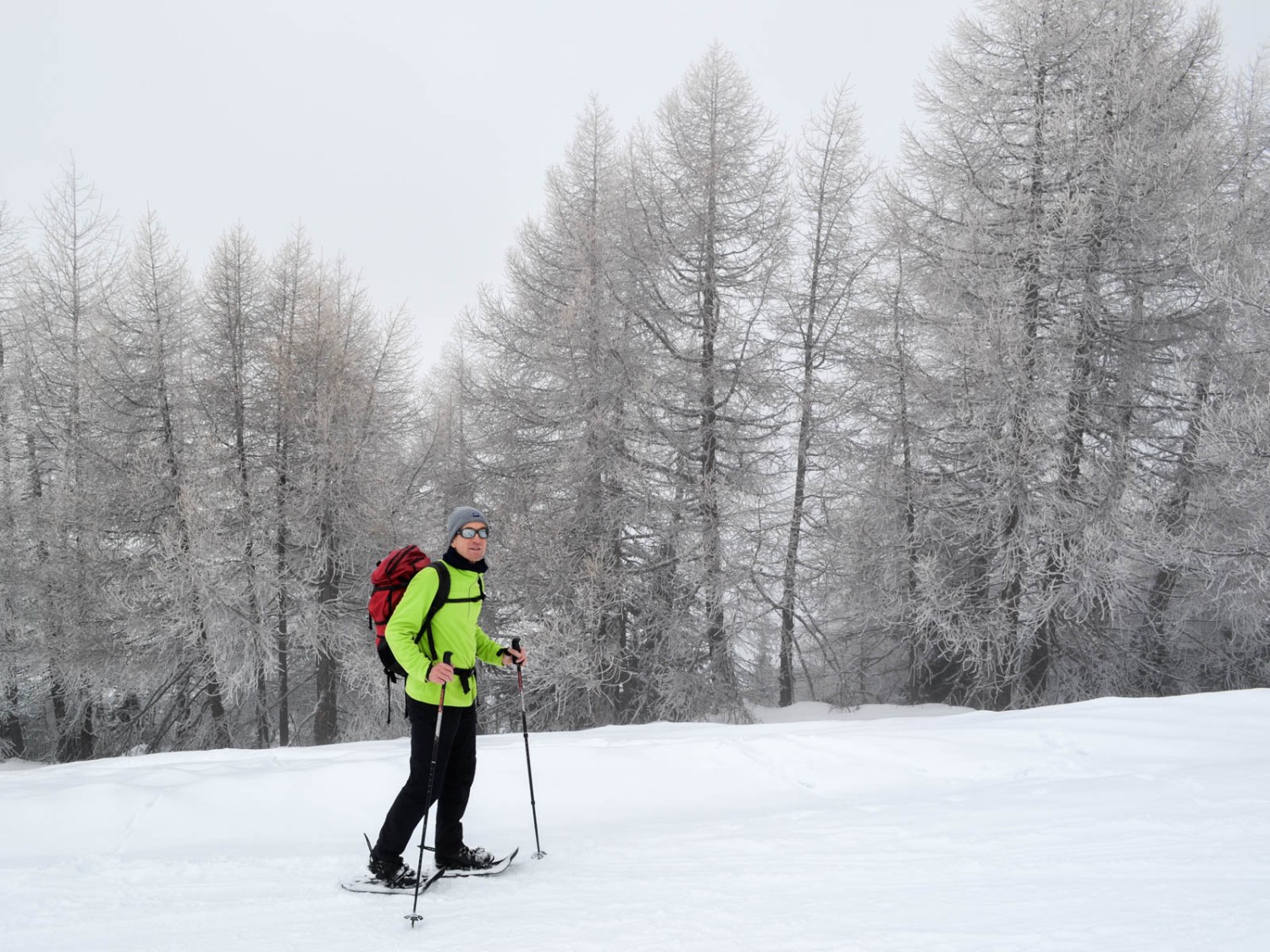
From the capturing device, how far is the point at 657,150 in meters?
15.6

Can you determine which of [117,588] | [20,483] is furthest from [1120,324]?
[20,483]

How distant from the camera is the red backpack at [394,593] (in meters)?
4.12

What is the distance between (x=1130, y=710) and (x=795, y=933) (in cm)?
505

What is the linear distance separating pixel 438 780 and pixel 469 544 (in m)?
1.19

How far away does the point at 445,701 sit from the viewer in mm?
4160

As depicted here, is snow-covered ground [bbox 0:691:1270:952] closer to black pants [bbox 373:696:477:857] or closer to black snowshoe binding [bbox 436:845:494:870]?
black snowshoe binding [bbox 436:845:494:870]

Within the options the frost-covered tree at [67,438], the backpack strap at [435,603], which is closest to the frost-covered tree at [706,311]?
the backpack strap at [435,603]

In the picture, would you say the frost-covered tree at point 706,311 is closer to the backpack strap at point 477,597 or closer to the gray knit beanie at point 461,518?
the backpack strap at point 477,597

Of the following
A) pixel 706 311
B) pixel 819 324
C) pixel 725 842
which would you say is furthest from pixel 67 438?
pixel 725 842

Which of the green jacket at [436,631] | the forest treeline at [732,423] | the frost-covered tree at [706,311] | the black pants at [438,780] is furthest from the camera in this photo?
the frost-covered tree at [706,311]

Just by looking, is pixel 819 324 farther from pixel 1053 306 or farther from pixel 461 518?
pixel 461 518

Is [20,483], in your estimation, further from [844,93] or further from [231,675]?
[844,93]

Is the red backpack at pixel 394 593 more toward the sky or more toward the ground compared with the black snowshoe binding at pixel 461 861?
more toward the sky

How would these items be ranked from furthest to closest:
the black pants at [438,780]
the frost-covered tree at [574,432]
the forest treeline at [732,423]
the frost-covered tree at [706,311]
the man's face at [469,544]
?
the frost-covered tree at [706,311] < the frost-covered tree at [574,432] < the forest treeline at [732,423] < the man's face at [469,544] < the black pants at [438,780]
